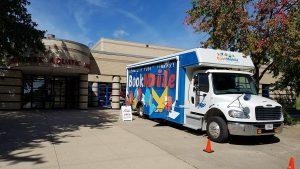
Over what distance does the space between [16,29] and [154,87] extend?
674 centimetres

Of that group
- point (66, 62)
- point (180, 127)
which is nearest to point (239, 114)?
point (180, 127)

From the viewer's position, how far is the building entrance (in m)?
22.8

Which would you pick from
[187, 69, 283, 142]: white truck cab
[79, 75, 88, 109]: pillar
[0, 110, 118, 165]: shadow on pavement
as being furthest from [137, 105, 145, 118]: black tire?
[79, 75, 88, 109]: pillar

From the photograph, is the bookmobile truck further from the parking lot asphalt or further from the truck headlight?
the parking lot asphalt

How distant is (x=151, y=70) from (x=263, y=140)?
650 centimetres

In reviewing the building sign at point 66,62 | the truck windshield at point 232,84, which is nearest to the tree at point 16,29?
the building sign at point 66,62

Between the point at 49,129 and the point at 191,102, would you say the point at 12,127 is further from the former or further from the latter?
the point at 191,102

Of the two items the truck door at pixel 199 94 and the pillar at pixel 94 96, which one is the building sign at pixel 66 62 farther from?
the truck door at pixel 199 94

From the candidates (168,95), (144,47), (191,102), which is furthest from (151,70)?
(144,47)

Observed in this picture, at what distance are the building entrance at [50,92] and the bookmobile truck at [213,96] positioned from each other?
1088 centimetres

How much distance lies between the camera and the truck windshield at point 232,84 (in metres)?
11.6

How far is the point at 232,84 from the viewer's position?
464 inches

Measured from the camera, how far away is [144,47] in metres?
39.5

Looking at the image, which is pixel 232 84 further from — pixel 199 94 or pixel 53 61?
pixel 53 61
